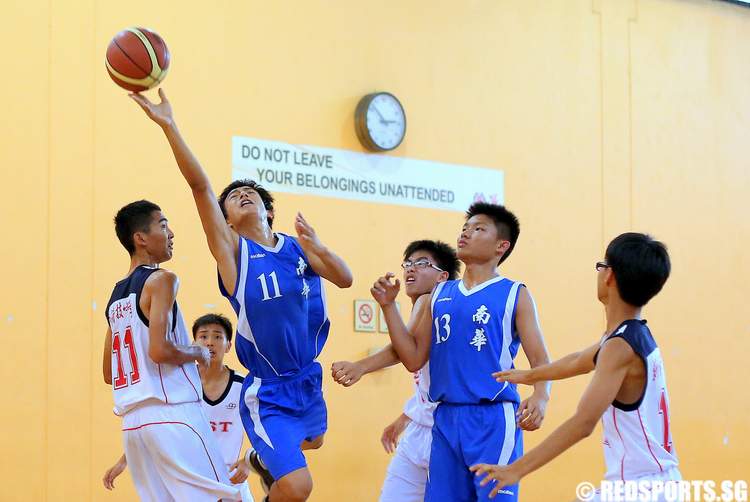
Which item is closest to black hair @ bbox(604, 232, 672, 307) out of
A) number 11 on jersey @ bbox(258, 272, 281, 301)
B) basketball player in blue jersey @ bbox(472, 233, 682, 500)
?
basketball player in blue jersey @ bbox(472, 233, 682, 500)

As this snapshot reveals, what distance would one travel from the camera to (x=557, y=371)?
13.8 feet

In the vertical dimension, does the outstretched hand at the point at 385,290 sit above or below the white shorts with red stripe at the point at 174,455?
above

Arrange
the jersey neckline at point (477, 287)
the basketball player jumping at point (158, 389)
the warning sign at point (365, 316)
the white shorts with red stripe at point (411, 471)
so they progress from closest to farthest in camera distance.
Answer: the basketball player jumping at point (158, 389) → the jersey neckline at point (477, 287) → the white shorts with red stripe at point (411, 471) → the warning sign at point (365, 316)

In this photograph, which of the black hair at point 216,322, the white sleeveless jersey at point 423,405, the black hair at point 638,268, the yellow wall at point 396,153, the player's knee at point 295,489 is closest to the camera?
the black hair at point 638,268

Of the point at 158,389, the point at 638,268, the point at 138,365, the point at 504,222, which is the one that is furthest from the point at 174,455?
the point at 638,268

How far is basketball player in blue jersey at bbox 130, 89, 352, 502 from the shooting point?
499 cm

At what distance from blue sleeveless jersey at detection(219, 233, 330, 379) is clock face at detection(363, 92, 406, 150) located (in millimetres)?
3287

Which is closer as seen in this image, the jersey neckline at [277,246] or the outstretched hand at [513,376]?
the outstretched hand at [513,376]

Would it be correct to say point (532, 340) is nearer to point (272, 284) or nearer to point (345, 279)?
point (345, 279)

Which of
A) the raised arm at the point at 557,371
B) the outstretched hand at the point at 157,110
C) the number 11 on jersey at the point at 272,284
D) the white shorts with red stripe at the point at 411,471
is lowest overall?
the white shorts with red stripe at the point at 411,471

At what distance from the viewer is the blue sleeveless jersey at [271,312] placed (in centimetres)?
507

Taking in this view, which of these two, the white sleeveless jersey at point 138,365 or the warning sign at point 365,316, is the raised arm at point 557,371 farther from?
the warning sign at point 365,316

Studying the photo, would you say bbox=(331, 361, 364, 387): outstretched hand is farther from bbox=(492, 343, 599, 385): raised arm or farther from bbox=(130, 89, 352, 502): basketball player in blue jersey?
bbox=(492, 343, 599, 385): raised arm

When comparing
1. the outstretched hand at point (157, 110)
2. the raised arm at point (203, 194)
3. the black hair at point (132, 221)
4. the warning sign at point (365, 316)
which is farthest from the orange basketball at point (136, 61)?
the warning sign at point (365, 316)
